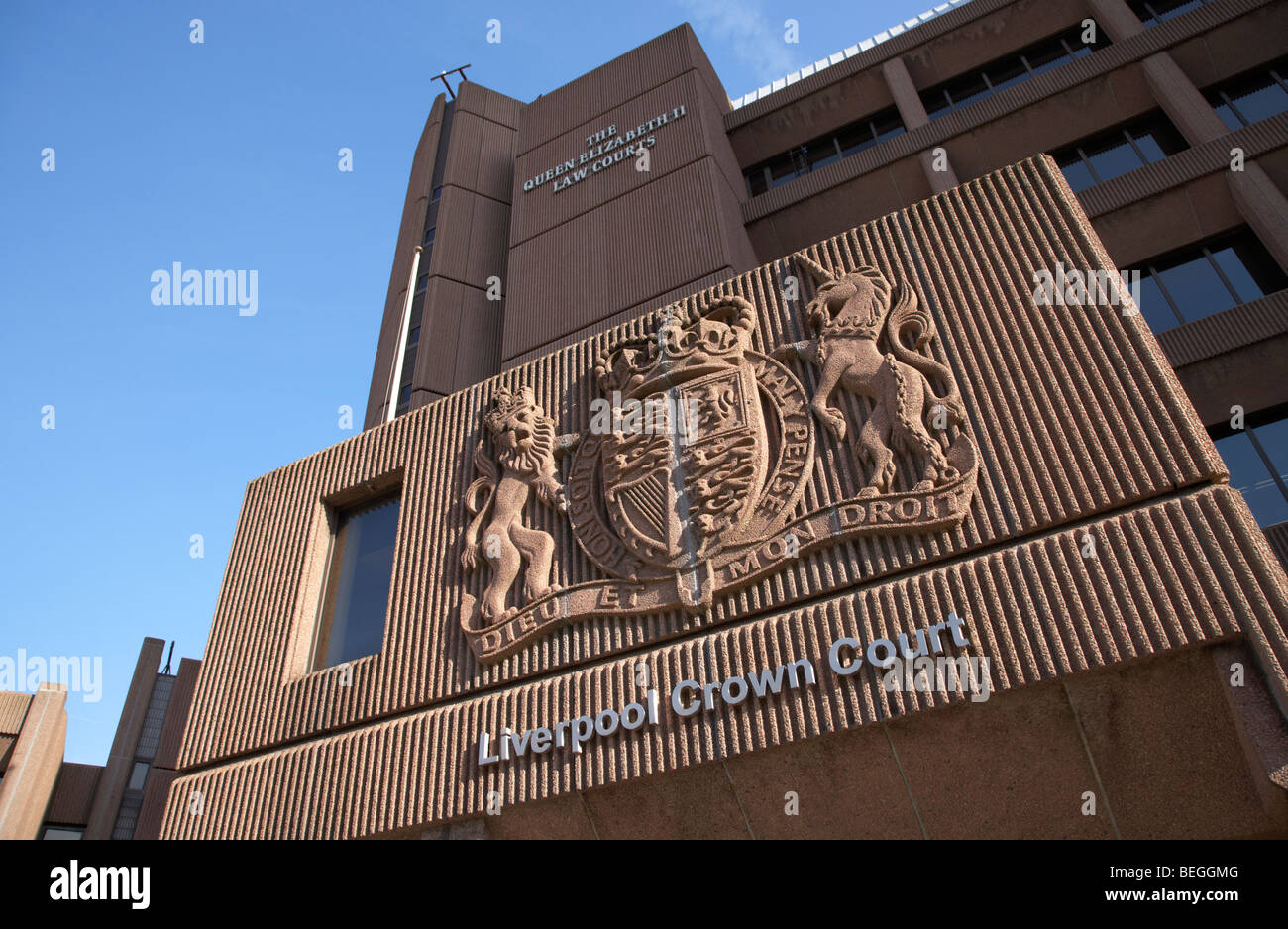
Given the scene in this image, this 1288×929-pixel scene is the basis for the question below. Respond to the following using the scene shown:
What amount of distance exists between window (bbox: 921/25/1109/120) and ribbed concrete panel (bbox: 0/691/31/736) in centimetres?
2390

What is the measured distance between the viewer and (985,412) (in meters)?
7.27

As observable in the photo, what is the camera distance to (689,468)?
8.20 m

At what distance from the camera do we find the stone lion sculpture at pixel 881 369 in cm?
729

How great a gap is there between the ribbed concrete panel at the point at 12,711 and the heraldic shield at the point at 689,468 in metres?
19.3

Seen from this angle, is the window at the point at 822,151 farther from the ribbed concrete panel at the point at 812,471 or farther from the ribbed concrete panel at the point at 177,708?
the ribbed concrete panel at the point at 177,708

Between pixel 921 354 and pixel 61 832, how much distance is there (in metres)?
24.9

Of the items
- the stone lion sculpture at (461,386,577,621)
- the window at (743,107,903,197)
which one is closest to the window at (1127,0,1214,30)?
the window at (743,107,903,197)

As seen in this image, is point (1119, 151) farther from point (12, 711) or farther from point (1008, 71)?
point (12, 711)

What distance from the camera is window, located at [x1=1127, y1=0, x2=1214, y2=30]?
17.9m

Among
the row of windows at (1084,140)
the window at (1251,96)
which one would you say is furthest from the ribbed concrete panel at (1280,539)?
the window at (1251,96)

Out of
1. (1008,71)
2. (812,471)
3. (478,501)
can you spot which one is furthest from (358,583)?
(1008,71)

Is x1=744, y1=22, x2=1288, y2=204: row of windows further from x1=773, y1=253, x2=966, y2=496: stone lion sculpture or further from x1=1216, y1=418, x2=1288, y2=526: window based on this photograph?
x1=773, y1=253, x2=966, y2=496: stone lion sculpture
